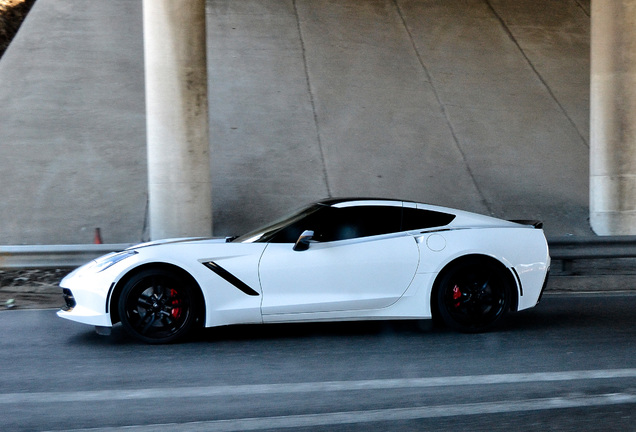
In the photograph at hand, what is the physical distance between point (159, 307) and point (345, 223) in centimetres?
169

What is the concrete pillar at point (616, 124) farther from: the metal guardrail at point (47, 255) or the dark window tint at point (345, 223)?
the metal guardrail at point (47, 255)

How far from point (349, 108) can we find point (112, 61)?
4834 mm

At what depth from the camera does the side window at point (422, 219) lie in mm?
6555

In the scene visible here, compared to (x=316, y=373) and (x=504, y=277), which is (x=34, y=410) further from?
(x=504, y=277)

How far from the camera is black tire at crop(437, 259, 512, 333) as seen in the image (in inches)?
255

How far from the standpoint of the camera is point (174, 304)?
6.07m

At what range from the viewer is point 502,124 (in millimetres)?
14781

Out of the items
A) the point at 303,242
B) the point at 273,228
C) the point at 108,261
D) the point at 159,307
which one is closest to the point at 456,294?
the point at 303,242

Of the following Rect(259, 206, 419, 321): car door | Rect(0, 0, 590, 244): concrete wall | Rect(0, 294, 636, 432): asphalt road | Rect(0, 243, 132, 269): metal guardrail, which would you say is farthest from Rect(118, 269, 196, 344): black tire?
Rect(0, 0, 590, 244): concrete wall

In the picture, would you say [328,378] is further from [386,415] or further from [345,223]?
[345,223]

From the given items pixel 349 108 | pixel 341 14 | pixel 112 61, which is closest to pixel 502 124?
pixel 349 108

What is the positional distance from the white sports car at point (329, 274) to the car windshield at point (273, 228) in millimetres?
15

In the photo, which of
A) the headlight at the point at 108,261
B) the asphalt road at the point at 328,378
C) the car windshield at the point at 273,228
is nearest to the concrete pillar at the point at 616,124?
the asphalt road at the point at 328,378

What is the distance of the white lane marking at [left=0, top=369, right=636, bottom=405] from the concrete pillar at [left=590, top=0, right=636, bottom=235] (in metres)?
6.50
